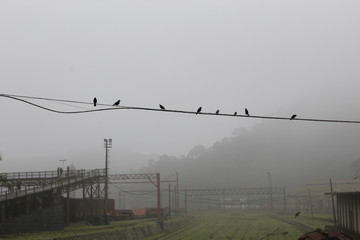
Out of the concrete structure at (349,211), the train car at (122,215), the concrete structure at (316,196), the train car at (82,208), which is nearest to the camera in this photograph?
the concrete structure at (349,211)

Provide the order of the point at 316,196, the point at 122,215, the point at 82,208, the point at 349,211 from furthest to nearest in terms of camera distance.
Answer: the point at 316,196 < the point at 122,215 < the point at 82,208 < the point at 349,211

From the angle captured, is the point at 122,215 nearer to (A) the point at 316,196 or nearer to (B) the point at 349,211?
(B) the point at 349,211

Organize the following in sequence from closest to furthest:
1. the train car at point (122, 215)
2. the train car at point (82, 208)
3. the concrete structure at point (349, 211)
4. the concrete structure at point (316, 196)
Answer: the concrete structure at point (349, 211) → the train car at point (82, 208) → the train car at point (122, 215) → the concrete structure at point (316, 196)

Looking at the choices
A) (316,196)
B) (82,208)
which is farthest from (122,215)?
(316,196)

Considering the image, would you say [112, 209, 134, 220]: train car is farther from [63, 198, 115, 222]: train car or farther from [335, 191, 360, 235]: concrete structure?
[335, 191, 360, 235]: concrete structure

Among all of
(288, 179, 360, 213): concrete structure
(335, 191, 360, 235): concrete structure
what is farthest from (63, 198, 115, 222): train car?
(288, 179, 360, 213): concrete structure

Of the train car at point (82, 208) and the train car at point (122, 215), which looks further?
the train car at point (122, 215)

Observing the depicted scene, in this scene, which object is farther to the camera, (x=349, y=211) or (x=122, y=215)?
(x=122, y=215)

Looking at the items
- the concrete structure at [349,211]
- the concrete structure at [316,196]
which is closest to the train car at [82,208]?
the concrete structure at [349,211]

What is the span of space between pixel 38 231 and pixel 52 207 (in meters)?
3.08

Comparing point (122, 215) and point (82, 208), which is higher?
point (82, 208)

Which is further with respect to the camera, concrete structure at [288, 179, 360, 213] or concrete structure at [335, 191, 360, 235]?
concrete structure at [288, 179, 360, 213]

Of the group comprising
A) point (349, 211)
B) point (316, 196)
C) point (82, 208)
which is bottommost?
point (316, 196)

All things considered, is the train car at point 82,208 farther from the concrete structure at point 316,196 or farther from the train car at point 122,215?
the concrete structure at point 316,196
